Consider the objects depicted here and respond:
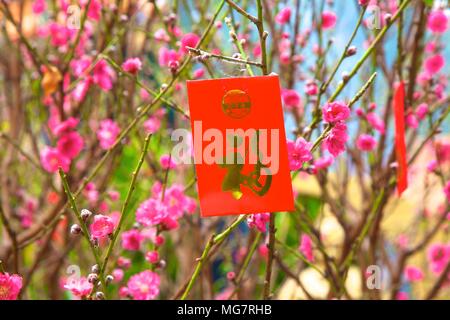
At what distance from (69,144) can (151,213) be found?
0.58m

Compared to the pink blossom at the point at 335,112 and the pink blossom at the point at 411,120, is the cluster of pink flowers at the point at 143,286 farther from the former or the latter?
the pink blossom at the point at 411,120

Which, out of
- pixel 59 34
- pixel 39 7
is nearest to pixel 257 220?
pixel 59 34

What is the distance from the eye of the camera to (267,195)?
30.3 inches

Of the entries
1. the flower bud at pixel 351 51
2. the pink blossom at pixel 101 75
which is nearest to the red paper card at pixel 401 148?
the flower bud at pixel 351 51

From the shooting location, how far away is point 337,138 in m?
0.82

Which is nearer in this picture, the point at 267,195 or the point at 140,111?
the point at 267,195

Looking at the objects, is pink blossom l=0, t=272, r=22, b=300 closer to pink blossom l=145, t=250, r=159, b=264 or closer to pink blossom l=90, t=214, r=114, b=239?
pink blossom l=90, t=214, r=114, b=239

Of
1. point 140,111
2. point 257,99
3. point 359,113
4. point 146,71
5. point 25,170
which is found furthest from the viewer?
point 25,170

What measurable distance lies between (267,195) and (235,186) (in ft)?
0.13

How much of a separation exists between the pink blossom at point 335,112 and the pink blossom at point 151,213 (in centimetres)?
35

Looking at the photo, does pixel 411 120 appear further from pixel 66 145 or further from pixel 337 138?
pixel 66 145

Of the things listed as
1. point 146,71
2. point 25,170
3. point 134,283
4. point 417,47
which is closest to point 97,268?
point 134,283
